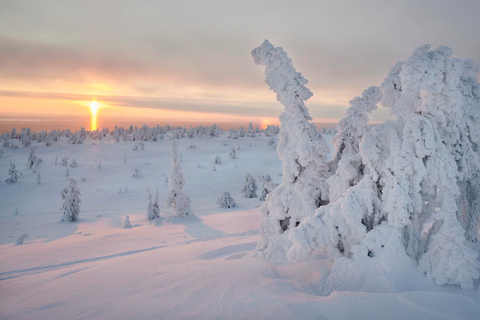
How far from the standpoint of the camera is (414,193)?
5309 mm

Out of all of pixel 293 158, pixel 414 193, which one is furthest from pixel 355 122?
pixel 414 193

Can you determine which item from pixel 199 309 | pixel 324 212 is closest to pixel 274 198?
pixel 324 212

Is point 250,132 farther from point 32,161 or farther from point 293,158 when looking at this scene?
point 293,158

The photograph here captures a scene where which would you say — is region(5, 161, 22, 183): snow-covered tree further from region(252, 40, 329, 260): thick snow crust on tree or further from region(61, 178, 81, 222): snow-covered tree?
region(252, 40, 329, 260): thick snow crust on tree

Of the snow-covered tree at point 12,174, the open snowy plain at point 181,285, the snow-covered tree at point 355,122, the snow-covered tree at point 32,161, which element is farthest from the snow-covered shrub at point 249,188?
the snow-covered tree at point 32,161

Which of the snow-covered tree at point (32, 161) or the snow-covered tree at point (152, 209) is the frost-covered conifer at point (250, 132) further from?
the snow-covered tree at point (152, 209)

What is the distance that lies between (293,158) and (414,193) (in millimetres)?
3107

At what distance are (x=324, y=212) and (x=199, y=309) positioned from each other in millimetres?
3119

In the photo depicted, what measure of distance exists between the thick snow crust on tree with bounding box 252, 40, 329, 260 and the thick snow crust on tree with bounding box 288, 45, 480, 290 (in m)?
1.79

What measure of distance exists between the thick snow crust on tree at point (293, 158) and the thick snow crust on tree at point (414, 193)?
1788 mm

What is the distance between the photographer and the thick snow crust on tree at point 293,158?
7.58 metres

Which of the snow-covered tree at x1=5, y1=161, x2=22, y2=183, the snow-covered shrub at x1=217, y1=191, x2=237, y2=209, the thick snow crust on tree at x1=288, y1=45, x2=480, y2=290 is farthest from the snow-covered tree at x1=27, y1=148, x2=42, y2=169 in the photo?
the thick snow crust on tree at x1=288, y1=45, x2=480, y2=290

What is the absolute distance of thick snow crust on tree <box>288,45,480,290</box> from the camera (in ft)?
16.5

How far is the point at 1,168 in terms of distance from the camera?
153 feet
